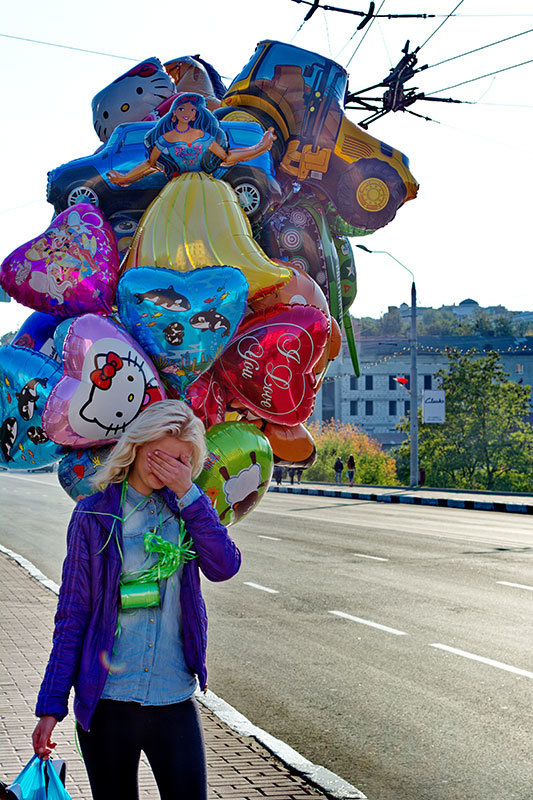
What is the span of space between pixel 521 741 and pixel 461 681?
4.73ft

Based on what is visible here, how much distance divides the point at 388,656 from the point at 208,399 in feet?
16.5

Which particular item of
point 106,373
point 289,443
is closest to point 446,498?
point 289,443

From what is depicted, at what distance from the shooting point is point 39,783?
2.73 metres

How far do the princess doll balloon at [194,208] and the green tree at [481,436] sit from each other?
3916cm

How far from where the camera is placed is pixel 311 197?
4.61 metres

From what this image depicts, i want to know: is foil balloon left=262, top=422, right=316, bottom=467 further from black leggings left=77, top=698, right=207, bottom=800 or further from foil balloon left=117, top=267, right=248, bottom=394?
black leggings left=77, top=698, right=207, bottom=800

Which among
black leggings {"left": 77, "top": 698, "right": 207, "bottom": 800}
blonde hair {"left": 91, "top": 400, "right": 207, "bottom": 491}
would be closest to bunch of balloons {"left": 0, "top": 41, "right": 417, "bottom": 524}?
blonde hair {"left": 91, "top": 400, "right": 207, "bottom": 491}

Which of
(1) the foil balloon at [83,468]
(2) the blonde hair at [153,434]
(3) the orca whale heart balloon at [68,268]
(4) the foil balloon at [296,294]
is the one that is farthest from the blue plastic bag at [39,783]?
(4) the foil balloon at [296,294]

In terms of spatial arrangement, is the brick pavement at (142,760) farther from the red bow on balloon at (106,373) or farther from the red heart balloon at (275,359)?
the red bow on balloon at (106,373)

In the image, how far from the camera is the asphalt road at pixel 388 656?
18.5 feet

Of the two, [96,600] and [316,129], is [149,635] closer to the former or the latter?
[96,600]

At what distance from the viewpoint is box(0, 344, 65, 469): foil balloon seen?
3.68m

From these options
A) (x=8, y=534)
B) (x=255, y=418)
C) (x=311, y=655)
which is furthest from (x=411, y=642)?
(x=8, y=534)

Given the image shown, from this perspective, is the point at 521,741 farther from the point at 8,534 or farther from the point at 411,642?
the point at 8,534
